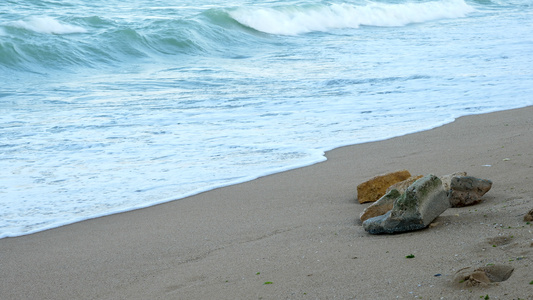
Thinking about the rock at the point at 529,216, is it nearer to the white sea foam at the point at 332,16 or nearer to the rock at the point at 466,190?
the rock at the point at 466,190

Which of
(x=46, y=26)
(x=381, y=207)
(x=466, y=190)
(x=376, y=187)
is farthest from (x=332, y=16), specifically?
(x=381, y=207)

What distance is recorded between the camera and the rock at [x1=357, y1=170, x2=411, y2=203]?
12.3ft

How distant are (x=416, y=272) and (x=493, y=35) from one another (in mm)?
14586

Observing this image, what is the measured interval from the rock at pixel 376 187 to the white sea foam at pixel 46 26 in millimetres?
13436

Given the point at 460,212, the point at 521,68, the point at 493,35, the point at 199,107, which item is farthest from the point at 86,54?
the point at 460,212

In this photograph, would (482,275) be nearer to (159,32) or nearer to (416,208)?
(416,208)

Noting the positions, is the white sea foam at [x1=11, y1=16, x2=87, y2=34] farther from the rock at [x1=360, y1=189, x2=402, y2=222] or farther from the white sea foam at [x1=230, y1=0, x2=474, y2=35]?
the rock at [x1=360, y1=189, x2=402, y2=222]

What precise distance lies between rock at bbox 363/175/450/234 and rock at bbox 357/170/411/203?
75cm

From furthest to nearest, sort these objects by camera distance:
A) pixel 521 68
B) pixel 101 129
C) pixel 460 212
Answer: pixel 521 68 → pixel 101 129 → pixel 460 212

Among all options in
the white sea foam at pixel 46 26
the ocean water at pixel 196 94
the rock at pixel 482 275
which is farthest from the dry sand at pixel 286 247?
the white sea foam at pixel 46 26

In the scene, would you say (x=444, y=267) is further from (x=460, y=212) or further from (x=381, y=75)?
(x=381, y=75)

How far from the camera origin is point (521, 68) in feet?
32.4

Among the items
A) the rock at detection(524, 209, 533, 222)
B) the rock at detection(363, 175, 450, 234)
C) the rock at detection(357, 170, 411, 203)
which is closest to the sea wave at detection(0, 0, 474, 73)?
the rock at detection(357, 170, 411, 203)

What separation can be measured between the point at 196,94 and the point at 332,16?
528 inches
